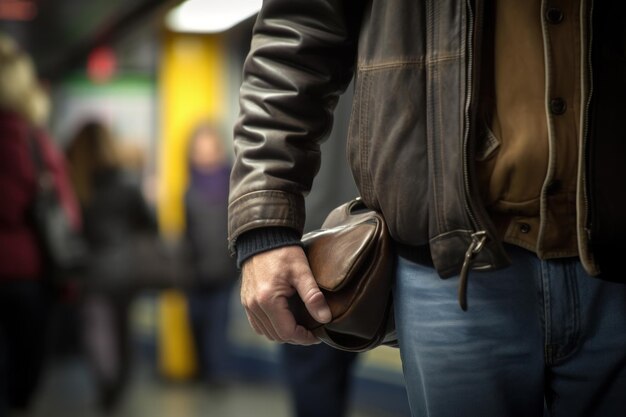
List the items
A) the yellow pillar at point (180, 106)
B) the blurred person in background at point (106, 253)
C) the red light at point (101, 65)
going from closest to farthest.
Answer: the blurred person in background at point (106, 253)
the yellow pillar at point (180, 106)
the red light at point (101, 65)

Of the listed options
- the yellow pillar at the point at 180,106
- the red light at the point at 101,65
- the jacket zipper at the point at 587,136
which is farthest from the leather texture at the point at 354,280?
the red light at the point at 101,65

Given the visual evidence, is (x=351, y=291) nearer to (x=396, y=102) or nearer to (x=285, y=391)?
(x=396, y=102)

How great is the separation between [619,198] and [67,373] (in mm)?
8158

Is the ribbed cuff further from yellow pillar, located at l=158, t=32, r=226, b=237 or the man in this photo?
yellow pillar, located at l=158, t=32, r=226, b=237

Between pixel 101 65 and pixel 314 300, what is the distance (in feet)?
34.2

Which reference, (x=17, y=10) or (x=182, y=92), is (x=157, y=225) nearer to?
(x=182, y=92)

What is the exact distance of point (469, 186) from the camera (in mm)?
1218

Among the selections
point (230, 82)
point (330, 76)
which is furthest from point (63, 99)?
point (330, 76)

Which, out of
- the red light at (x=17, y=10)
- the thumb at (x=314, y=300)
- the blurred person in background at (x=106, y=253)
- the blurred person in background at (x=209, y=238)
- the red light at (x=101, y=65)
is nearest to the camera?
the thumb at (x=314, y=300)

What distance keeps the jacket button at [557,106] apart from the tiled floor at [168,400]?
4.83 metres

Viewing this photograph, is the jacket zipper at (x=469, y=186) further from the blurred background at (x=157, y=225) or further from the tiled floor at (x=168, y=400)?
the tiled floor at (x=168, y=400)

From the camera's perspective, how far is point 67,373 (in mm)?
8797

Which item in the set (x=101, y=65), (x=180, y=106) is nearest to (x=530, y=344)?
(x=180, y=106)

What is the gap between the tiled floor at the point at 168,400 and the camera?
20.5 ft
